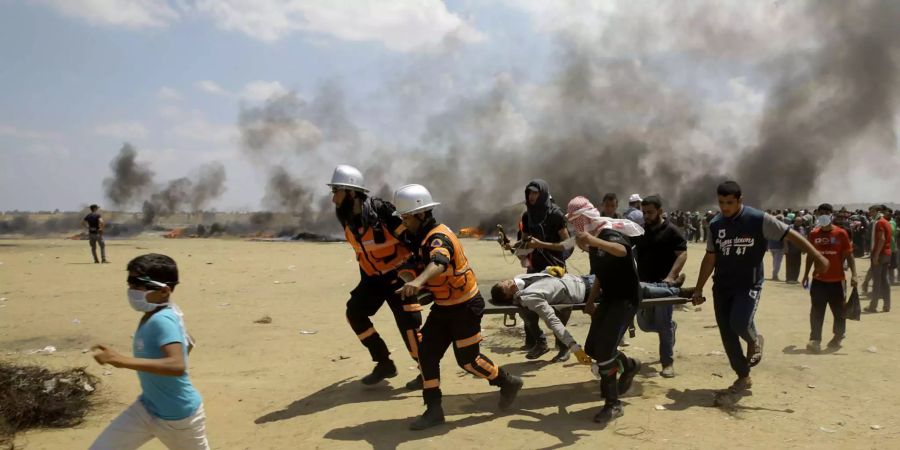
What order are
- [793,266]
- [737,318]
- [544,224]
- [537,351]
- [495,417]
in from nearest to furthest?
[495,417]
[737,318]
[544,224]
[537,351]
[793,266]

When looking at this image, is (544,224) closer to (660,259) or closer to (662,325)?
(660,259)

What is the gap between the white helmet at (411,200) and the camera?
457cm

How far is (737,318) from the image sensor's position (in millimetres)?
5035

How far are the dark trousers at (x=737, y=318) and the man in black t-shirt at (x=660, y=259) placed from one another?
2.36 feet

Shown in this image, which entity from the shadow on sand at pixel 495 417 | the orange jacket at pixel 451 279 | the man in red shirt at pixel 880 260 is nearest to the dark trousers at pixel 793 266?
the man in red shirt at pixel 880 260

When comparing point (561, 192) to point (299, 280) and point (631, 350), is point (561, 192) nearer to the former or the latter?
point (299, 280)

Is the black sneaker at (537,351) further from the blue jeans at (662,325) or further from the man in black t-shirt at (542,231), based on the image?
the blue jeans at (662,325)

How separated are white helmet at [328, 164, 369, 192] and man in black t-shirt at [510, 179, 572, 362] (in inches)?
68.5

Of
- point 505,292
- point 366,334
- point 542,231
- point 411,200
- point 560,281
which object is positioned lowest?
point 366,334

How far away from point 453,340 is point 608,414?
4.24 ft

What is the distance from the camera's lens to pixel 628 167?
4428cm

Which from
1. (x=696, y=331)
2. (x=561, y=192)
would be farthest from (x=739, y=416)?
(x=561, y=192)

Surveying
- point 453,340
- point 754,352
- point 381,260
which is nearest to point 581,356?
point 453,340

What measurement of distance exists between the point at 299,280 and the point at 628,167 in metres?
34.3
